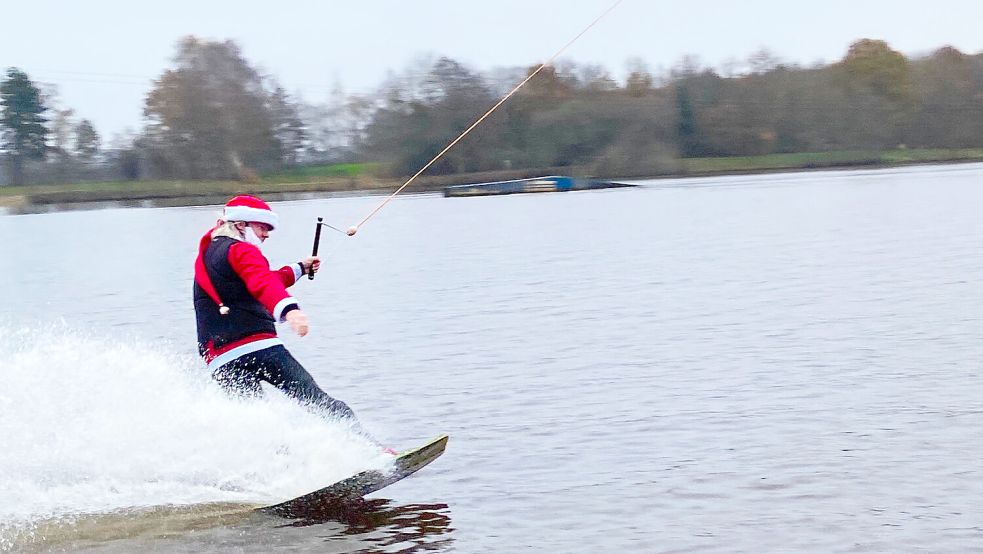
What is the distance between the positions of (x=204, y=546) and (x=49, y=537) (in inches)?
41.1

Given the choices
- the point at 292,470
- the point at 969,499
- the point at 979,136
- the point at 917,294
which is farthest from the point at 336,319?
the point at 979,136

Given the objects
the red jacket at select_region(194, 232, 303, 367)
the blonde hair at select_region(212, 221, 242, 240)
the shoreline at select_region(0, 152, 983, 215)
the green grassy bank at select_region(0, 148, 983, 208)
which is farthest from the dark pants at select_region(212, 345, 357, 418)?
the green grassy bank at select_region(0, 148, 983, 208)

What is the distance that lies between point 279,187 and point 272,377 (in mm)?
95576

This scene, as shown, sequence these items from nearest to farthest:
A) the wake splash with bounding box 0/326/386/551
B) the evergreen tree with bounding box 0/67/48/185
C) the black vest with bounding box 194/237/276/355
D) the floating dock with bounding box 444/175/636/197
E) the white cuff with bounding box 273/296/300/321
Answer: the white cuff with bounding box 273/296/300/321 → the black vest with bounding box 194/237/276/355 → the wake splash with bounding box 0/326/386/551 → the floating dock with bounding box 444/175/636/197 → the evergreen tree with bounding box 0/67/48/185

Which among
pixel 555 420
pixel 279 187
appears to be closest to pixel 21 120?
pixel 279 187

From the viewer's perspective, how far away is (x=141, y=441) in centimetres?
952

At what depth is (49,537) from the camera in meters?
8.71

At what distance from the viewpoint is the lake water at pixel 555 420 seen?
8758mm

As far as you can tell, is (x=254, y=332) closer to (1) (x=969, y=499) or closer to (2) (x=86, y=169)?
(1) (x=969, y=499)

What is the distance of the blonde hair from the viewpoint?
862 cm

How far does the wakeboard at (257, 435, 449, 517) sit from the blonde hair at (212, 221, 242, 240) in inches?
70.5

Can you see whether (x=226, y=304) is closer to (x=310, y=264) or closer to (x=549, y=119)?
(x=310, y=264)

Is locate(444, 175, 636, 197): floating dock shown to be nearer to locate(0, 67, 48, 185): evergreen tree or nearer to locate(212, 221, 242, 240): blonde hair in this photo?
locate(0, 67, 48, 185): evergreen tree

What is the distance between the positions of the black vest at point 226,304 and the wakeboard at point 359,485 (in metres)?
1.15
